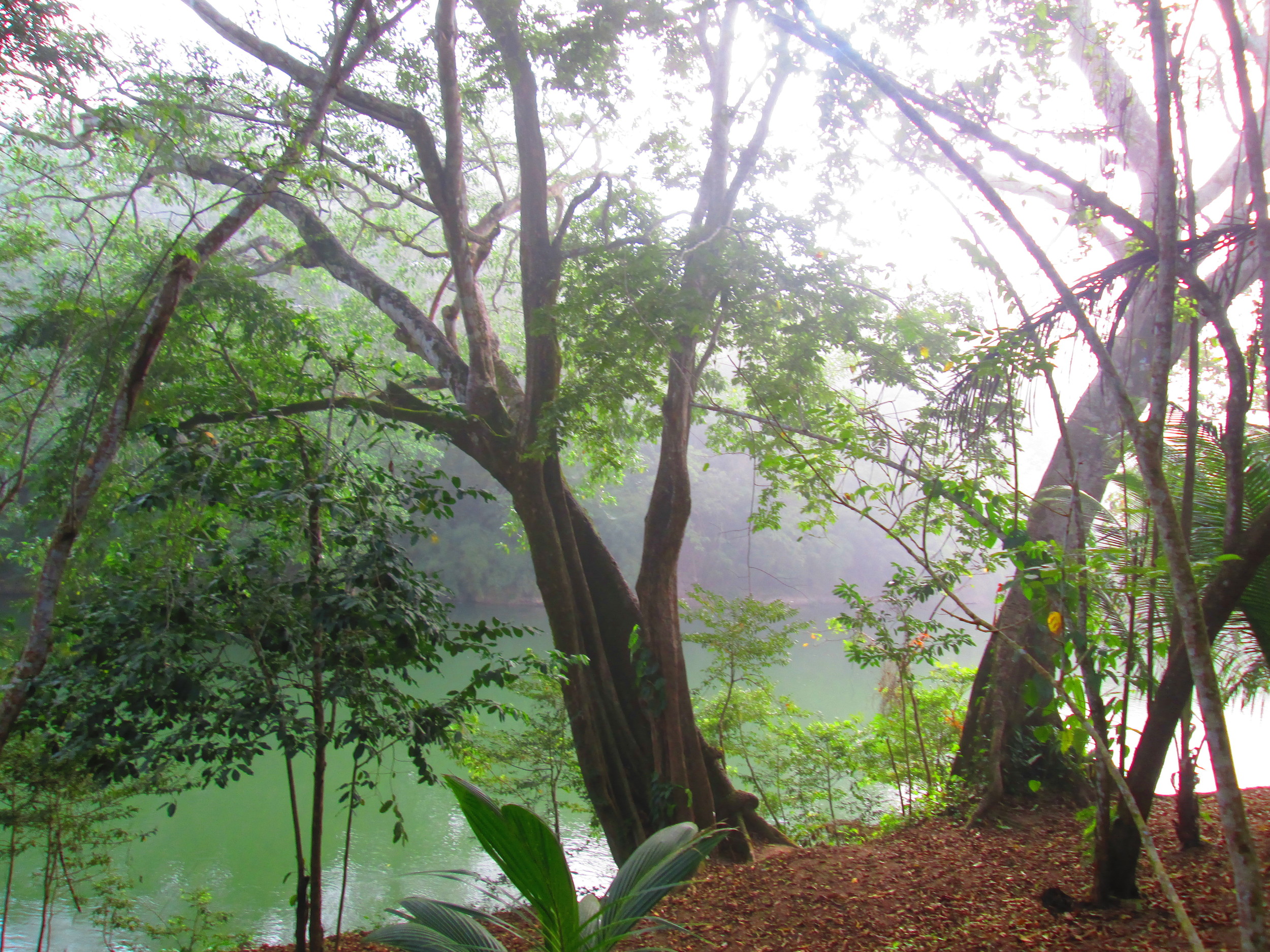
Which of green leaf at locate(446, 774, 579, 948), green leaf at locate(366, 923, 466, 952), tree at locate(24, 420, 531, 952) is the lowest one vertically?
green leaf at locate(366, 923, 466, 952)

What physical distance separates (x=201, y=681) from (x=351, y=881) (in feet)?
15.0

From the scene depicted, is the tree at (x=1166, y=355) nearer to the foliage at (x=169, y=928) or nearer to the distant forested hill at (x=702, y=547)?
the foliage at (x=169, y=928)

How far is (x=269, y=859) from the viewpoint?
6168mm

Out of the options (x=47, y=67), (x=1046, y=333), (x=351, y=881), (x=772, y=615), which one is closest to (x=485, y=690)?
(x=351, y=881)

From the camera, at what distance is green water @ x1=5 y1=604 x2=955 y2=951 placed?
508 cm

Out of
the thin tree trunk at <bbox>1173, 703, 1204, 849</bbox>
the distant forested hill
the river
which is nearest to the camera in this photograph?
the thin tree trunk at <bbox>1173, 703, 1204, 849</bbox>

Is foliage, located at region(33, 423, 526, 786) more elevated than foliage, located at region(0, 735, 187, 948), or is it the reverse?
foliage, located at region(33, 423, 526, 786)

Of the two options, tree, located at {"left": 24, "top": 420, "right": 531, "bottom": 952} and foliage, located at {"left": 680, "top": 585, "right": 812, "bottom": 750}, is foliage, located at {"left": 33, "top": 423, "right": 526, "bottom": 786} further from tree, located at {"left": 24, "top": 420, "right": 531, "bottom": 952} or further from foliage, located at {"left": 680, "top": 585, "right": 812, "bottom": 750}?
foliage, located at {"left": 680, "top": 585, "right": 812, "bottom": 750}

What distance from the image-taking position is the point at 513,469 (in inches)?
176

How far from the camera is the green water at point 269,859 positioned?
16.7 ft

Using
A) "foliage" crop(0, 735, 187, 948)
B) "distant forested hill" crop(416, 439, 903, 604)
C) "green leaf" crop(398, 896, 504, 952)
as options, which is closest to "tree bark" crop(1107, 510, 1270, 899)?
Result: "green leaf" crop(398, 896, 504, 952)

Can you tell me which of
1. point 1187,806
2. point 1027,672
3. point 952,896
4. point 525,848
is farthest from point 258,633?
point 1027,672

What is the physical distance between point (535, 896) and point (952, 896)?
211 cm

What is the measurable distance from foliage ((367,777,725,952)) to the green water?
9.92 ft
